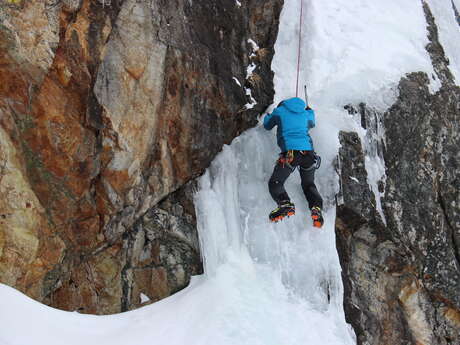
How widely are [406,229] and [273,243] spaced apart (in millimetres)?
1982

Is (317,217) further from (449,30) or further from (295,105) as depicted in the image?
(449,30)

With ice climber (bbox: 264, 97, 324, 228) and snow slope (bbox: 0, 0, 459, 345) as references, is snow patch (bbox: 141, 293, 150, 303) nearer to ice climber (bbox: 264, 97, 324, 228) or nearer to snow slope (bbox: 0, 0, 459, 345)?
snow slope (bbox: 0, 0, 459, 345)

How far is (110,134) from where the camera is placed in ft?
15.6

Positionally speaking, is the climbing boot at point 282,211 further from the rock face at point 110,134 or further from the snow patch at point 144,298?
the snow patch at point 144,298

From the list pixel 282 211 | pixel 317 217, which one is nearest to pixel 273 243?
pixel 282 211

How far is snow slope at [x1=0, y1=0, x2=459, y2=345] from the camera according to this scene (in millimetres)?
4285

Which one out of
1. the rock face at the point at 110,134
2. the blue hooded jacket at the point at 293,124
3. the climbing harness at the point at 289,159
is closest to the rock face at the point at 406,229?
the climbing harness at the point at 289,159

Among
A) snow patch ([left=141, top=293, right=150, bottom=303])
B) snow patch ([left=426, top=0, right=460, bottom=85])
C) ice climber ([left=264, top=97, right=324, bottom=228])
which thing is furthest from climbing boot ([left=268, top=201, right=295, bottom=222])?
snow patch ([left=426, top=0, right=460, bottom=85])

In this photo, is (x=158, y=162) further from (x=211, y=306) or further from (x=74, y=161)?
(x=211, y=306)

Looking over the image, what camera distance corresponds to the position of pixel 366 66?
6.52m

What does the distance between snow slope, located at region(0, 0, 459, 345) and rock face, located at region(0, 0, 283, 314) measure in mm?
330

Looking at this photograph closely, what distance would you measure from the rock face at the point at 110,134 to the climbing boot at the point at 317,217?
140 centimetres

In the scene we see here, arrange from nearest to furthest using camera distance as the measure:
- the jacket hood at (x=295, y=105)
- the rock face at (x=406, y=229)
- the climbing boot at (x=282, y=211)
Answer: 1. the climbing boot at (x=282, y=211)
2. the jacket hood at (x=295, y=105)
3. the rock face at (x=406, y=229)

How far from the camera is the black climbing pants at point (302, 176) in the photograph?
5223 mm
